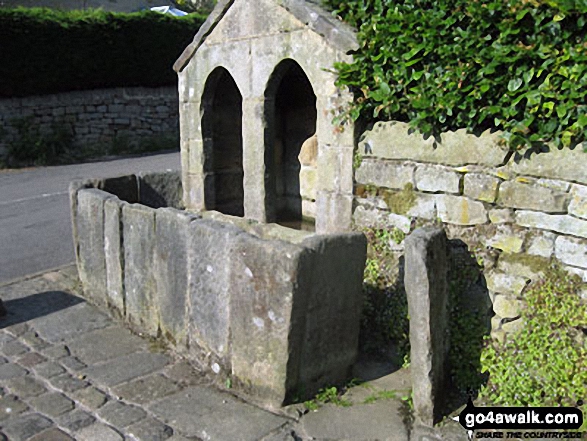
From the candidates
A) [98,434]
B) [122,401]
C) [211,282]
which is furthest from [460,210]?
[98,434]

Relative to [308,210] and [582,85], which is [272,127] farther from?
[582,85]

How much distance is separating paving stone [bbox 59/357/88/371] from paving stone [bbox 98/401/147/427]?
604 mm

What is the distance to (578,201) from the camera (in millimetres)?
3135

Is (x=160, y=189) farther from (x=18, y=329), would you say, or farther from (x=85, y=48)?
(x=85, y=48)

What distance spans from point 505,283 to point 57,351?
3.20m

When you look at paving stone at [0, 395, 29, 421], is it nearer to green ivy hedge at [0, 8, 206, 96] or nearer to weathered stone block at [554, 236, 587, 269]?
weathered stone block at [554, 236, 587, 269]

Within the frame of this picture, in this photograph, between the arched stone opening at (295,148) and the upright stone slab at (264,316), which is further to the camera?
the arched stone opening at (295,148)

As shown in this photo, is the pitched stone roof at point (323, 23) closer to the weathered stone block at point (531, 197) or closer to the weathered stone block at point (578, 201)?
the weathered stone block at point (531, 197)

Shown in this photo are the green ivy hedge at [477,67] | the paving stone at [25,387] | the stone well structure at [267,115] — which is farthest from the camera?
the stone well structure at [267,115]

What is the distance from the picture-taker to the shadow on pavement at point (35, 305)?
4879mm

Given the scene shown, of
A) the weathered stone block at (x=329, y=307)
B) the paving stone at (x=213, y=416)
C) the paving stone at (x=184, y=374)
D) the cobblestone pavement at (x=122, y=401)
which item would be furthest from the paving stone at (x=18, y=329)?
the weathered stone block at (x=329, y=307)

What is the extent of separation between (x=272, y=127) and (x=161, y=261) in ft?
5.95

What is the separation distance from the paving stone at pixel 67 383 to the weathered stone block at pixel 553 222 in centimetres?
296

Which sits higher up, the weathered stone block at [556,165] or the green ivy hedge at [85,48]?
the green ivy hedge at [85,48]
